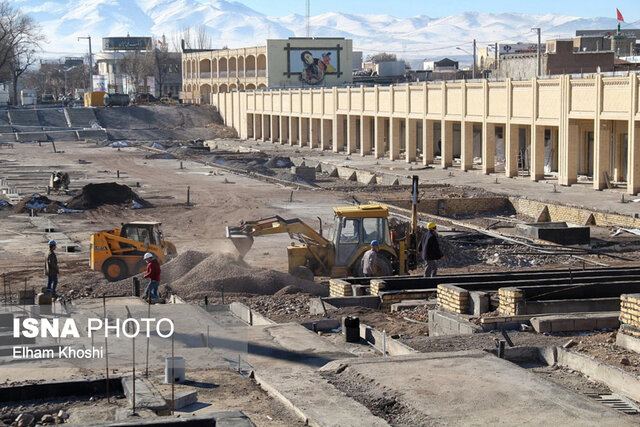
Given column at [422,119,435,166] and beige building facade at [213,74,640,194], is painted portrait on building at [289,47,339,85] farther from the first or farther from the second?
column at [422,119,435,166]

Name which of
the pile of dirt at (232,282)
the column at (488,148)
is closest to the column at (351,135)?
the column at (488,148)

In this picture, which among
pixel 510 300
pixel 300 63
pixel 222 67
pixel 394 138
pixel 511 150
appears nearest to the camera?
pixel 510 300

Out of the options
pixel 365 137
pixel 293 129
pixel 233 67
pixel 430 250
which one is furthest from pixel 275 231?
pixel 233 67

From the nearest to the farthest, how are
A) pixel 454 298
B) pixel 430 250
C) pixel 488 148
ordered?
pixel 454 298
pixel 430 250
pixel 488 148

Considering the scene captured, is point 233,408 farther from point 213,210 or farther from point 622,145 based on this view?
point 622,145

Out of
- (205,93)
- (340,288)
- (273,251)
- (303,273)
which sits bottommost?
(273,251)

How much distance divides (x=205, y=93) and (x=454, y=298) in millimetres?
109897

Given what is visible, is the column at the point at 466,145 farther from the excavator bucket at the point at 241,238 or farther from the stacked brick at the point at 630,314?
the stacked brick at the point at 630,314

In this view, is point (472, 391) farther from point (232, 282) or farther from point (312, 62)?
point (312, 62)

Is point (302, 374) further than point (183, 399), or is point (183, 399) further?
point (302, 374)

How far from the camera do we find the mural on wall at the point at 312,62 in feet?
340

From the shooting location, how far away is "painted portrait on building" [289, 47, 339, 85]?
104m

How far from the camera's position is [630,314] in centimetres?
1617

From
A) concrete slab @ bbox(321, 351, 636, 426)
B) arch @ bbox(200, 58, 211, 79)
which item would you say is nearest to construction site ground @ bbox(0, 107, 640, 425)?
concrete slab @ bbox(321, 351, 636, 426)
